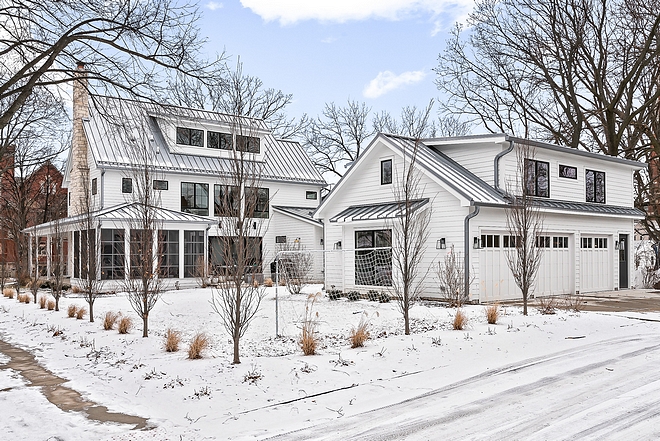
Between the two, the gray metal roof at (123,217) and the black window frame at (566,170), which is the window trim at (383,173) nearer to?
the black window frame at (566,170)

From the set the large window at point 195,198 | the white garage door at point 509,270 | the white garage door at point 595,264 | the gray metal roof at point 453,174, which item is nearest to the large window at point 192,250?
the large window at point 195,198

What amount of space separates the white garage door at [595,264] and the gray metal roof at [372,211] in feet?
23.0

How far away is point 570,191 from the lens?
19.4 metres

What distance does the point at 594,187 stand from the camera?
67.9ft

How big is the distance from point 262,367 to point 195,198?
2006 cm

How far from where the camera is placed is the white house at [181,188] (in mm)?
22438

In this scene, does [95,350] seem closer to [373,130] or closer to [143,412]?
[143,412]

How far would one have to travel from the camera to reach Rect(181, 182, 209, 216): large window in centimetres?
2681

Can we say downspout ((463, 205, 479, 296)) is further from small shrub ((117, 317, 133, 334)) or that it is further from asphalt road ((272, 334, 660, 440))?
small shrub ((117, 317, 133, 334))

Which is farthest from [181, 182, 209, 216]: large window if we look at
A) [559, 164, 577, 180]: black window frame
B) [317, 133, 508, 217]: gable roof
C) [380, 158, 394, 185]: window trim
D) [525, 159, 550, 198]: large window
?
[559, 164, 577, 180]: black window frame

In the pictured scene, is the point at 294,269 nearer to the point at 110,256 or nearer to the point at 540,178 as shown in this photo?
the point at 110,256

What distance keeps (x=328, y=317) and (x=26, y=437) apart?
871cm

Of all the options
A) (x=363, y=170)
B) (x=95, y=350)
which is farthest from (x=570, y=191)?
(x=95, y=350)

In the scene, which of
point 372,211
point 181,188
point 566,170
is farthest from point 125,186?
point 566,170
